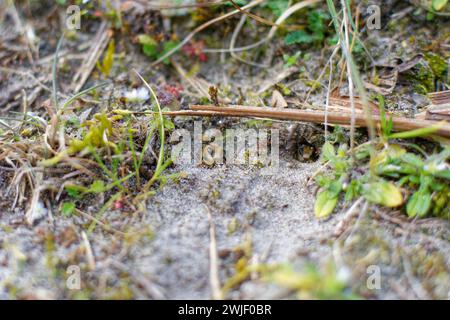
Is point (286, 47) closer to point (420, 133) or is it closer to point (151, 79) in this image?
point (151, 79)

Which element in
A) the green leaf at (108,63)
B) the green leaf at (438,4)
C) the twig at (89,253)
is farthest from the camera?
the green leaf at (108,63)

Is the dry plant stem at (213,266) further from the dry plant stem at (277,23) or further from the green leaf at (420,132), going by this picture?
the dry plant stem at (277,23)

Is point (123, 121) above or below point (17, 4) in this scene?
below

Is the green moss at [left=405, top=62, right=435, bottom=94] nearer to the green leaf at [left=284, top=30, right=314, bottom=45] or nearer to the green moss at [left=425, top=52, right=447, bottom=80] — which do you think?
the green moss at [left=425, top=52, right=447, bottom=80]

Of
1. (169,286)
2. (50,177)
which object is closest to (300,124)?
(169,286)

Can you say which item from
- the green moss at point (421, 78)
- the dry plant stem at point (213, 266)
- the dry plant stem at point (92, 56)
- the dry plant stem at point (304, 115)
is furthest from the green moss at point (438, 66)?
the dry plant stem at point (92, 56)

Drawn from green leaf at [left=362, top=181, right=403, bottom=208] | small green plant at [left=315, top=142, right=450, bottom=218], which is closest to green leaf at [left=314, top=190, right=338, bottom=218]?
small green plant at [left=315, top=142, right=450, bottom=218]
